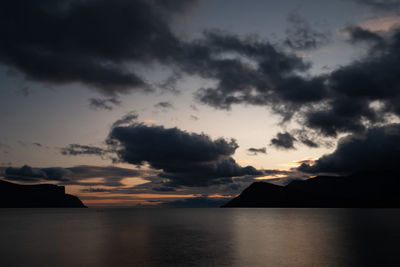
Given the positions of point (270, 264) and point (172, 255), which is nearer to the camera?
point (270, 264)

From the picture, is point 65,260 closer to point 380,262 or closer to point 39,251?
point 39,251

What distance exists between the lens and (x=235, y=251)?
5834 cm

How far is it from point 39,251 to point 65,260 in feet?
44.7

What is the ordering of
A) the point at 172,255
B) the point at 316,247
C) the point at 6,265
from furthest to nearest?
the point at 316,247 < the point at 172,255 < the point at 6,265

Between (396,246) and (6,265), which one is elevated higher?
(6,265)

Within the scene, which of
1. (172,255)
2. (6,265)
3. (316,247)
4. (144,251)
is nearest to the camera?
(6,265)

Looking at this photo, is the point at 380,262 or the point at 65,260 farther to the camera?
the point at 65,260

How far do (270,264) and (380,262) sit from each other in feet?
54.2

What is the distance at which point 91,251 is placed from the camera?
193ft

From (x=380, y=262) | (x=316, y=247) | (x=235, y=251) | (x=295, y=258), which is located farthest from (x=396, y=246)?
(x=235, y=251)

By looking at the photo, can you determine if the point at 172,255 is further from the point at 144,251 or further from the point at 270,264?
the point at 270,264

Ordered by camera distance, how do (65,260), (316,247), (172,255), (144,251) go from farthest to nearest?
(316,247) → (144,251) → (172,255) → (65,260)

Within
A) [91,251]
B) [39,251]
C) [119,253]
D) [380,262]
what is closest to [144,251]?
[119,253]

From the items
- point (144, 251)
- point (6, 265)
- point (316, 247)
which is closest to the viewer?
point (6, 265)
